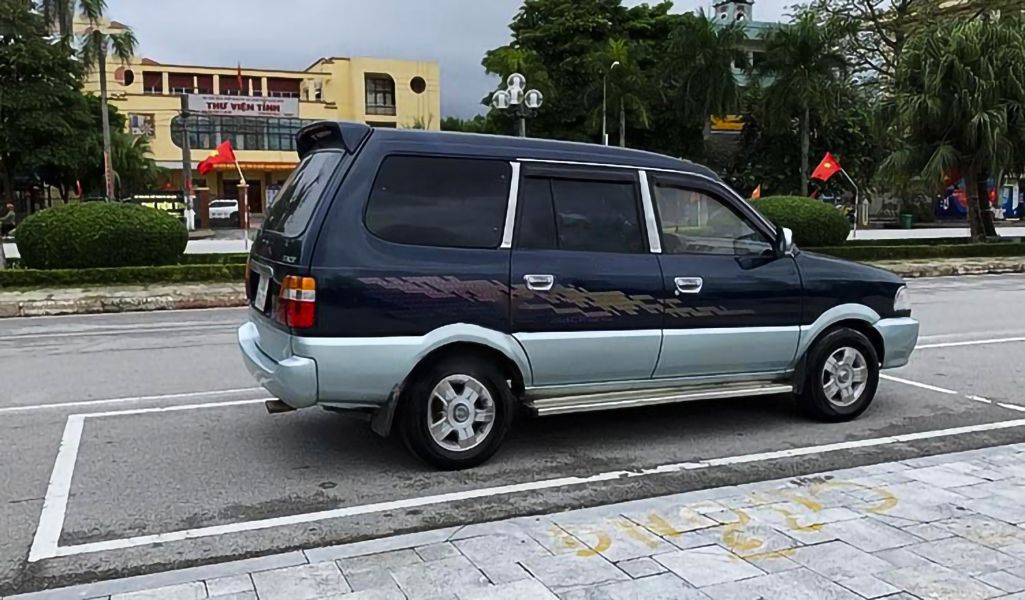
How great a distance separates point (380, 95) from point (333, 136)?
7147cm

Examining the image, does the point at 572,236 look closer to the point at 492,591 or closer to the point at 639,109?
the point at 492,591

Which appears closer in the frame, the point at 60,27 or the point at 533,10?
the point at 60,27

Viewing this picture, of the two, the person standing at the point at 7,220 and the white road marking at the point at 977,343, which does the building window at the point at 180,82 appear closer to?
the person standing at the point at 7,220

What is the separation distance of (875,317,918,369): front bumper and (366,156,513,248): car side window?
3193 millimetres

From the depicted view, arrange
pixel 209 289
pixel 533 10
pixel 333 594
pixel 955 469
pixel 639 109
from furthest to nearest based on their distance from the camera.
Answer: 1. pixel 533 10
2. pixel 639 109
3. pixel 209 289
4. pixel 955 469
5. pixel 333 594

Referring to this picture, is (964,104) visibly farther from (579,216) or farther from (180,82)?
(180,82)

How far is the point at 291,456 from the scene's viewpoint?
5699 mm

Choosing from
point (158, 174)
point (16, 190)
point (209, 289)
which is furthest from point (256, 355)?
point (158, 174)

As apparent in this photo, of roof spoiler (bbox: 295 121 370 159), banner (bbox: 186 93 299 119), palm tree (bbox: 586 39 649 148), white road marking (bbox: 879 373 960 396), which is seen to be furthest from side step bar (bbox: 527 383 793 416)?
banner (bbox: 186 93 299 119)

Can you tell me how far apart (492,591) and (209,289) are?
13.3 m

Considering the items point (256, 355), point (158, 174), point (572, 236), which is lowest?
→ point (256, 355)

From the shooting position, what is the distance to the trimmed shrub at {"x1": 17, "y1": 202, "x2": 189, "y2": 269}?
54.0ft

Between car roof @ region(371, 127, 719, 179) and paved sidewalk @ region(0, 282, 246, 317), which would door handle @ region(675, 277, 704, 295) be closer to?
car roof @ region(371, 127, 719, 179)

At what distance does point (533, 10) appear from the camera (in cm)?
4712
